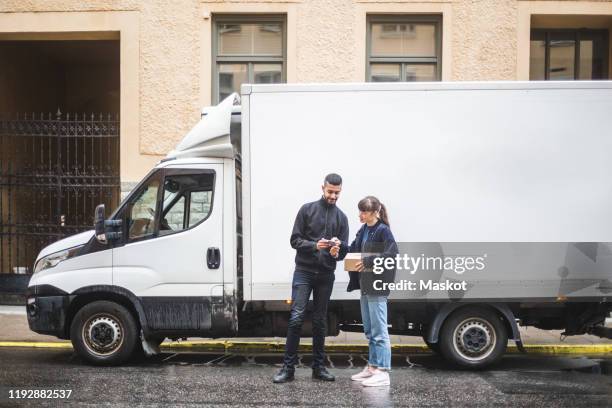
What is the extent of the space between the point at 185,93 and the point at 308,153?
550 centimetres

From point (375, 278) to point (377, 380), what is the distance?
1.00m

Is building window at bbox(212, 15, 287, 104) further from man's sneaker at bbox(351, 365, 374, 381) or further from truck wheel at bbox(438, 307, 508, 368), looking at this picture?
man's sneaker at bbox(351, 365, 374, 381)

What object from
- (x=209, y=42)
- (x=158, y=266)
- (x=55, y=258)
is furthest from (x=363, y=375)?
(x=209, y=42)

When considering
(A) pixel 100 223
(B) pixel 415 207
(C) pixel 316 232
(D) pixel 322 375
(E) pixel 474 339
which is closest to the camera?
(C) pixel 316 232

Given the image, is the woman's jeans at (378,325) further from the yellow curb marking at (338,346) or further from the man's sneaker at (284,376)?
the yellow curb marking at (338,346)

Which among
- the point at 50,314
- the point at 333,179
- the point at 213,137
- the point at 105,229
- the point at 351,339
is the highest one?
the point at 213,137

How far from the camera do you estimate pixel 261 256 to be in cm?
711

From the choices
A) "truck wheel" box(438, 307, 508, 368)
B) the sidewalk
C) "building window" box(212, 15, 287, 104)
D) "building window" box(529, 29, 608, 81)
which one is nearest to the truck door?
the sidewalk

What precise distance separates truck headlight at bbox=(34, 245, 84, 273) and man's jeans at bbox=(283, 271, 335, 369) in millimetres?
2505

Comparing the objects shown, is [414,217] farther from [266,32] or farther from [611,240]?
[266,32]

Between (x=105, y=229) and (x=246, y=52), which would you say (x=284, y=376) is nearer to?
(x=105, y=229)

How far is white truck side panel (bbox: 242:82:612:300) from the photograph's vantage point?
7020mm

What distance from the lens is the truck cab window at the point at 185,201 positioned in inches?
288

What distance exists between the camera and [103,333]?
7.35m
